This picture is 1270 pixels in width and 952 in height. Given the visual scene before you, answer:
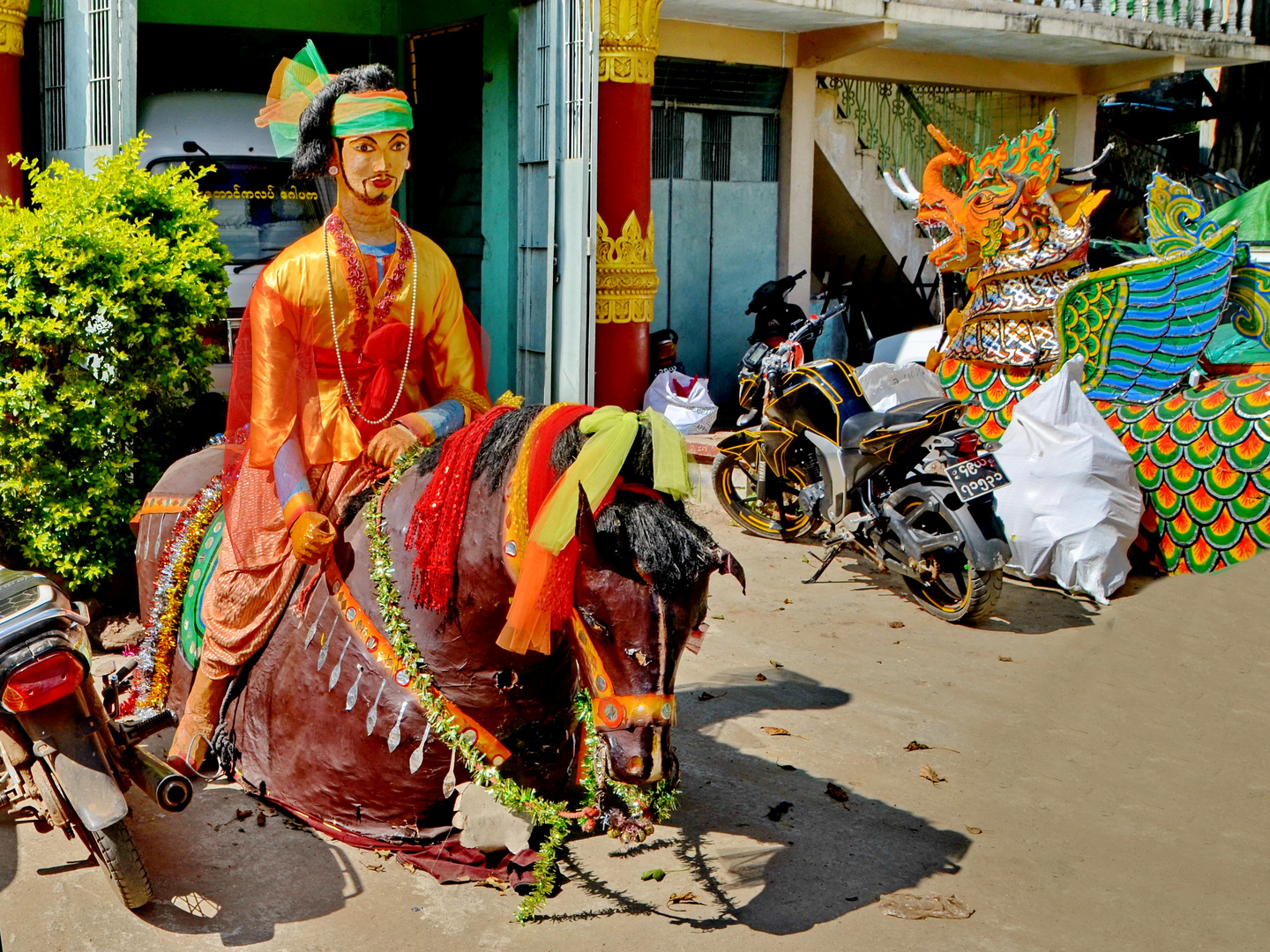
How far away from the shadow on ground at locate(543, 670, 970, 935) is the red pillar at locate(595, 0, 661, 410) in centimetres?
513

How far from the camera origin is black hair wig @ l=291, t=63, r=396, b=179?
368cm

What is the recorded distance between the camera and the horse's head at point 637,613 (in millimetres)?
2875

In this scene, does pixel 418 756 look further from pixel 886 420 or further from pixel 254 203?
pixel 254 203

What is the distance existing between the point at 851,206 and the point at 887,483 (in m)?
6.63

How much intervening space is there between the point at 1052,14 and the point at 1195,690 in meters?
8.11

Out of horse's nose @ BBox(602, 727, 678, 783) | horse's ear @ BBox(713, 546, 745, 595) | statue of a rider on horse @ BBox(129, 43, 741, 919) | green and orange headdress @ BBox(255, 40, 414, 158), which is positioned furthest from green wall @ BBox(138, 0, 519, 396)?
horse's nose @ BBox(602, 727, 678, 783)

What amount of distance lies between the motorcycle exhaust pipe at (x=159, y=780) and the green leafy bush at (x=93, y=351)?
2161 mm

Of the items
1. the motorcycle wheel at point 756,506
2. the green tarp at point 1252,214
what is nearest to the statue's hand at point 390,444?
the motorcycle wheel at point 756,506

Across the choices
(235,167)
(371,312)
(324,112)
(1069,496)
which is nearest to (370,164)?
(324,112)

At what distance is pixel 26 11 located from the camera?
22.0 ft

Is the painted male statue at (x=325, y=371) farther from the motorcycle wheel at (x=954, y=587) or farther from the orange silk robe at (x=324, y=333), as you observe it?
the motorcycle wheel at (x=954, y=587)

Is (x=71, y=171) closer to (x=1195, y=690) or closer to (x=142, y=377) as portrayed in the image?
(x=142, y=377)

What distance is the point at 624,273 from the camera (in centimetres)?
942

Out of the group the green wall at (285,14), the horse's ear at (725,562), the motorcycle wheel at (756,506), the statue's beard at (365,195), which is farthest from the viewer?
the green wall at (285,14)
